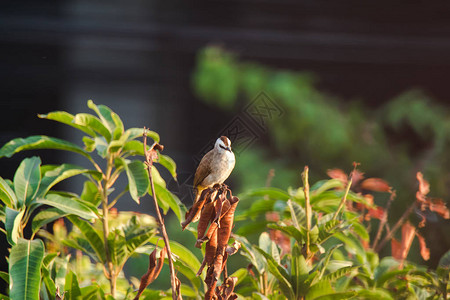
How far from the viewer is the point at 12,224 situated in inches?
36.5

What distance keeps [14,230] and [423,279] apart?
2.75ft

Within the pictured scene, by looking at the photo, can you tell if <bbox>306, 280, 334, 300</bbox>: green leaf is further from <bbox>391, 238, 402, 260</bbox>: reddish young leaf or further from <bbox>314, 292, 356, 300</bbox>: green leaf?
<bbox>391, 238, 402, 260</bbox>: reddish young leaf

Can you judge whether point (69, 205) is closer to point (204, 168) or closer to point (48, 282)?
point (48, 282)

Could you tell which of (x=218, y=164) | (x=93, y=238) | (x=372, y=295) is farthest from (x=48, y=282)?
(x=372, y=295)

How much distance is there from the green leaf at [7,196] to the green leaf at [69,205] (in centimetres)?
5

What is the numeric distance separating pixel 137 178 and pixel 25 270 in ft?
1.01

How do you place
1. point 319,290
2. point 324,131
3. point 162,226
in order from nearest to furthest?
point 162,226
point 319,290
point 324,131

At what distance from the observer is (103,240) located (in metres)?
1.14

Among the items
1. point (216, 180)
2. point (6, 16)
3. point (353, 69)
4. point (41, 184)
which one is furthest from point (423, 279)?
point (6, 16)

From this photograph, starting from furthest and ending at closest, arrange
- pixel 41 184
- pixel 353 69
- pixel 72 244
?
1. pixel 353 69
2. pixel 72 244
3. pixel 41 184

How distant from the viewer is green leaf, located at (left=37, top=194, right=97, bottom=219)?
0.98m

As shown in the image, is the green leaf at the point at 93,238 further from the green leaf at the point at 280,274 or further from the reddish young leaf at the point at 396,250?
the reddish young leaf at the point at 396,250

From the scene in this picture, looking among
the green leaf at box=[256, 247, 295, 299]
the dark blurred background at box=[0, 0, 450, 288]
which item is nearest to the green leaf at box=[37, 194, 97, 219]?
the green leaf at box=[256, 247, 295, 299]

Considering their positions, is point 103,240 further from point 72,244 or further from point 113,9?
point 113,9
